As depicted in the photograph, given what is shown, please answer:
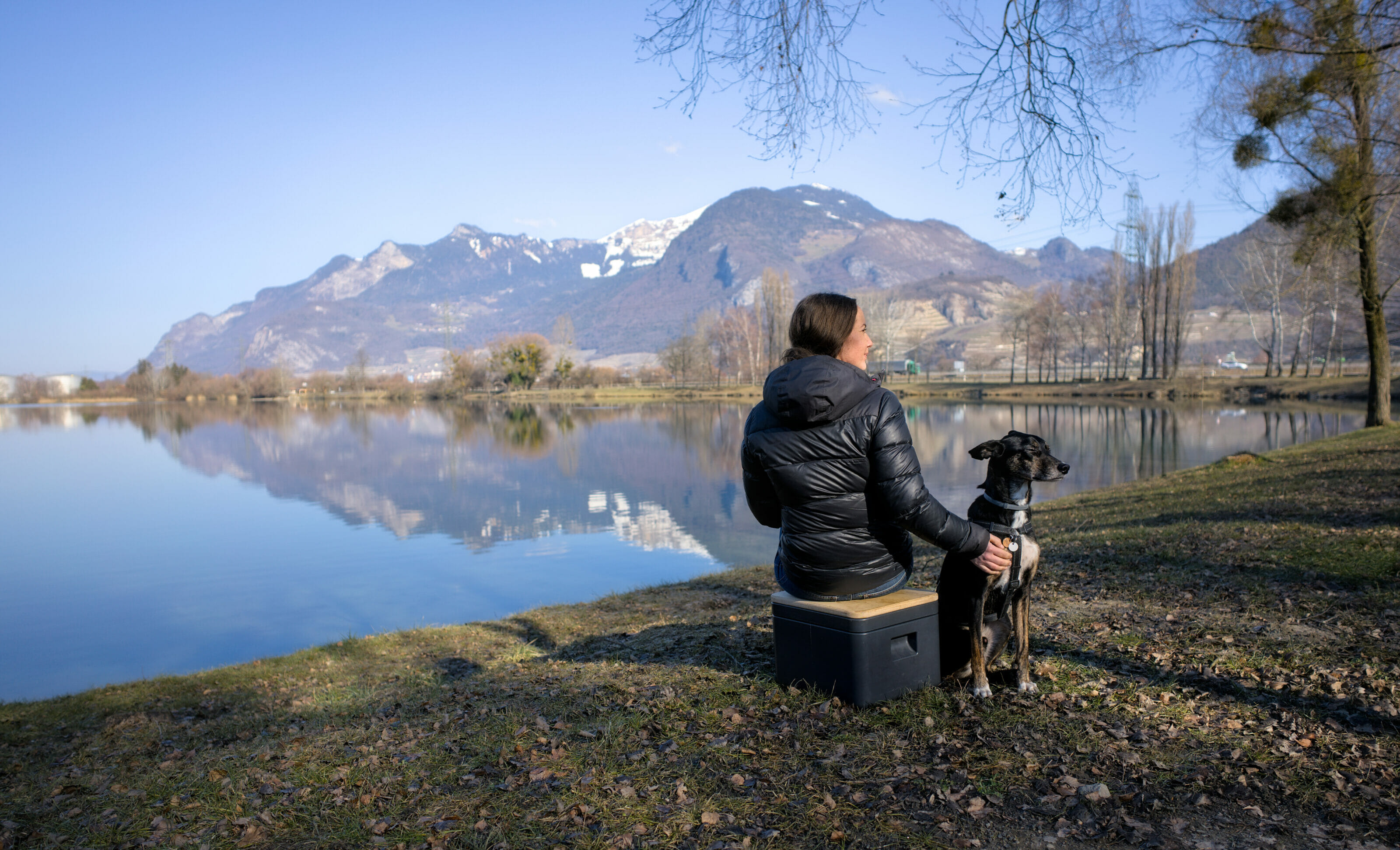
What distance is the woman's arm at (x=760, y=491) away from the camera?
427 centimetres

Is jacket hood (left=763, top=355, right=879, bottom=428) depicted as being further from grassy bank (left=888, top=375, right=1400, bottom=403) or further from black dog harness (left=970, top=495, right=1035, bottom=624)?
grassy bank (left=888, top=375, right=1400, bottom=403)

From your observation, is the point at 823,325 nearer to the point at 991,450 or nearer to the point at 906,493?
the point at 906,493

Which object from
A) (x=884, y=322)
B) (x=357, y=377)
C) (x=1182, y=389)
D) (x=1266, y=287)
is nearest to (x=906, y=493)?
(x=1182, y=389)

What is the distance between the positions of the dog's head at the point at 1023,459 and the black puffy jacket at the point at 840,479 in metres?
0.34

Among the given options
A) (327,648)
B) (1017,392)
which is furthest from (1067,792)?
(1017,392)

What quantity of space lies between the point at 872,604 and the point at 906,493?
698mm

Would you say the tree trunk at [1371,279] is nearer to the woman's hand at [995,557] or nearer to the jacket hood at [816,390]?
the woman's hand at [995,557]

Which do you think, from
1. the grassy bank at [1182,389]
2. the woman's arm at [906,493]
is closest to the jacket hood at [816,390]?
the woman's arm at [906,493]

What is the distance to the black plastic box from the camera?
429 cm

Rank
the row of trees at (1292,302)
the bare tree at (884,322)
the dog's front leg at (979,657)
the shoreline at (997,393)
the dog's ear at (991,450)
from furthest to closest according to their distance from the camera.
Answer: the bare tree at (884,322)
the row of trees at (1292,302)
the shoreline at (997,393)
the dog's front leg at (979,657)
the dog's ear at (991,450)

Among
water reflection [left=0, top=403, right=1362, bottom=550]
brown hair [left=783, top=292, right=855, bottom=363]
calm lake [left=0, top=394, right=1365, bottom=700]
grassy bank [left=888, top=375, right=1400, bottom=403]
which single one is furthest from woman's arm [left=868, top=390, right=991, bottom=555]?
grassy bank [left=888, top=375, right=1400, bottom=403]

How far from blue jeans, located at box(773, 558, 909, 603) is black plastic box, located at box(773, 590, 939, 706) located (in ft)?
0.11

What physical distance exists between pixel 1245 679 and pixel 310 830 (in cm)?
517

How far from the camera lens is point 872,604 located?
14.0ft
